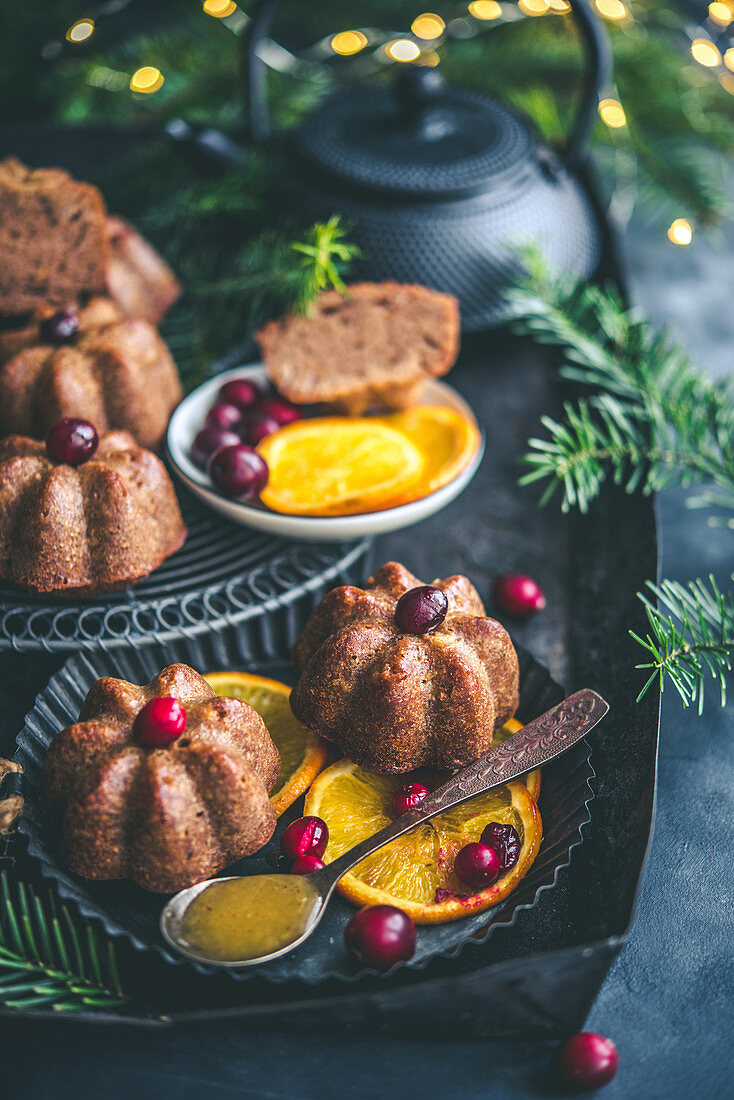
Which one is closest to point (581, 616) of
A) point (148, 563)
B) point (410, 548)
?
point (410, 548)

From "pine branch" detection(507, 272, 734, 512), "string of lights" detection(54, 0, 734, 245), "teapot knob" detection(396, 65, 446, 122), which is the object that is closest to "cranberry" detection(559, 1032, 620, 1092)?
"pine branch" detection(507, 272, 734, 512)

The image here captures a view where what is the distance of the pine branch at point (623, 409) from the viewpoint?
2.72 metres

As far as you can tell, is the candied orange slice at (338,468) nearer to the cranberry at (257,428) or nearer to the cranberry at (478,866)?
the cranberry at (257,428)

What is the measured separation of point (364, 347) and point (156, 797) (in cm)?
183

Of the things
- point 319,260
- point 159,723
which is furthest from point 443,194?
point 159,723

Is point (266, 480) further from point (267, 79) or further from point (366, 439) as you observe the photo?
point (267, 79)

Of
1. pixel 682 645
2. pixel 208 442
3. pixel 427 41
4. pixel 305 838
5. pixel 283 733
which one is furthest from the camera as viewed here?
pixel 427 41

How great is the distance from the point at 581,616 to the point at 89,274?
2.12m

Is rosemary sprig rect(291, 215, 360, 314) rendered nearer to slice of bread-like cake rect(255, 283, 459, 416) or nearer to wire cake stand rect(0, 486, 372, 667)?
slice of bread-like cake rect(255, 283, 459, 416)

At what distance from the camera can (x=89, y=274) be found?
10.6 feet

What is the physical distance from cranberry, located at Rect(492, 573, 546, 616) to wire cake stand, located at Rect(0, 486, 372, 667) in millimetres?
452

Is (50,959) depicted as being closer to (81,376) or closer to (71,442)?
(71,442)

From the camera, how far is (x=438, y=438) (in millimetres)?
3006

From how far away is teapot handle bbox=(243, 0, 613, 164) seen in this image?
130 inches
